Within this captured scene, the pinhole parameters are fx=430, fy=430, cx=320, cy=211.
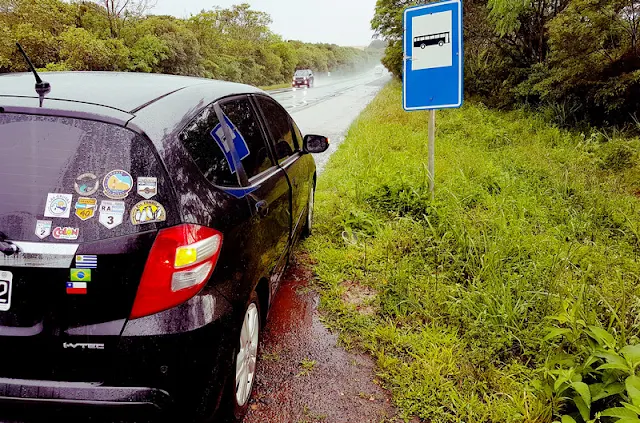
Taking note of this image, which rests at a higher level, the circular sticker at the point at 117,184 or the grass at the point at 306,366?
the circular sticker at the point at 117,184

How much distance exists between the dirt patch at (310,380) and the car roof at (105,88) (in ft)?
5.51

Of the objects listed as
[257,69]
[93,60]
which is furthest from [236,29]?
[93,60]

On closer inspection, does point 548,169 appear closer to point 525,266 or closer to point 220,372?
point 525,266

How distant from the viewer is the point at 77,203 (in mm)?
1587

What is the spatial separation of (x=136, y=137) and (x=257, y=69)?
43886 millimetres

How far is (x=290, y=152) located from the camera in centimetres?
373

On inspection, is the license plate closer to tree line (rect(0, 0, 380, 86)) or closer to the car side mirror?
the car side mirror

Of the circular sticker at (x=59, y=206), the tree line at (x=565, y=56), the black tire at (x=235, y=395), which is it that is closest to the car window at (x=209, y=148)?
the circular sticker at (x=59, y=206)

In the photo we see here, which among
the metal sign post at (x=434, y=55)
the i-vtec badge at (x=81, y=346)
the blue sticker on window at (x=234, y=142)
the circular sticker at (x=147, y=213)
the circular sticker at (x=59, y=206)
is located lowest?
the i-vtec badge at (x=81, y=346)

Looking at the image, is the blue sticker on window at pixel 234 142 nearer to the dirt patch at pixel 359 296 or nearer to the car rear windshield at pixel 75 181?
the car rear windshield at pixel 75 181

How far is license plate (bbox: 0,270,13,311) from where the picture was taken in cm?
152

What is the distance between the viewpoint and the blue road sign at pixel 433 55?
14.1ft

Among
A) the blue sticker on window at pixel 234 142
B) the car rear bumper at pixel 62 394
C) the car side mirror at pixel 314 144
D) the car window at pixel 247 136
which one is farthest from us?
the car side mirror at pixel 314 144

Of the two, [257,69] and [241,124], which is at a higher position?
[257,69]
